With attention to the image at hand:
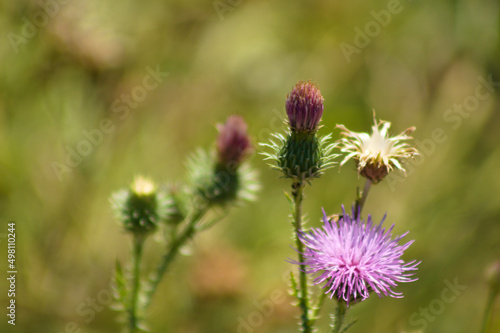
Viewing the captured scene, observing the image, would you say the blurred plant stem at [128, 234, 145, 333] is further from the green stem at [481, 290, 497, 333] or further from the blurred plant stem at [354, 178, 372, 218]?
the green stem at [481, 290, 497, 333]

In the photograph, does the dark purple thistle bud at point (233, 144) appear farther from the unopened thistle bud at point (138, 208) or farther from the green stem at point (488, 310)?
the green stem at point (488, 310)

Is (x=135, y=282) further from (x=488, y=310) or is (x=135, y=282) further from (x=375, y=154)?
(x=488, y=310)

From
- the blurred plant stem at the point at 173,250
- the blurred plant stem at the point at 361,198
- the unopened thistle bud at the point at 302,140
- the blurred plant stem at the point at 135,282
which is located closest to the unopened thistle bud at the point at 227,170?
the blurred plant stem at the point at 173,250

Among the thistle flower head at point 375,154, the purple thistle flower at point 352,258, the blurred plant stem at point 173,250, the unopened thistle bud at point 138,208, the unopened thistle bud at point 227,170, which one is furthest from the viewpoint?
the unopened thistle bud at point 227,170

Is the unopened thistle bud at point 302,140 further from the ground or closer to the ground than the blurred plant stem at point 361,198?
further from the ground

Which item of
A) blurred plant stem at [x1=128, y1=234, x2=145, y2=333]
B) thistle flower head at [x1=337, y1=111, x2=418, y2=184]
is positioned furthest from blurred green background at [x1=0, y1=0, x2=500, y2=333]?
thistle flower head at [x1=337, y1=111, x2=418, y2=184]

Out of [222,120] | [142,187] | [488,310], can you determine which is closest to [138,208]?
[142,187]

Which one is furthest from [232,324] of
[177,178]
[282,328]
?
Answer: [177,178]
